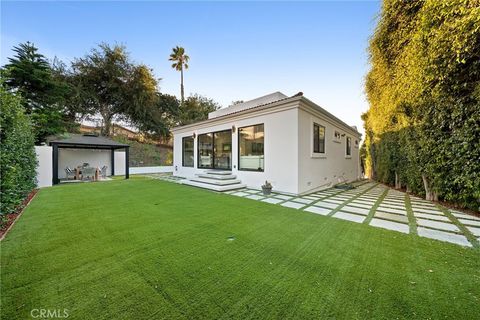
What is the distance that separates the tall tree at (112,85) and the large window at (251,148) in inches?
657

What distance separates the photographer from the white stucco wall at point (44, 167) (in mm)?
8959

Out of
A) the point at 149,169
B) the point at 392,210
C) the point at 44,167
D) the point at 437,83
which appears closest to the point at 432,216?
the point at 392,210

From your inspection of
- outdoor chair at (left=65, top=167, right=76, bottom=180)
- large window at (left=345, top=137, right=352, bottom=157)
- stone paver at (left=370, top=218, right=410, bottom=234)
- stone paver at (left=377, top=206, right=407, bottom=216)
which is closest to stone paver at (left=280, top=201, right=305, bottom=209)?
stone paver at (left=370, top=218, right=410, bottom=234)

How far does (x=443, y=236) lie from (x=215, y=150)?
8480mm

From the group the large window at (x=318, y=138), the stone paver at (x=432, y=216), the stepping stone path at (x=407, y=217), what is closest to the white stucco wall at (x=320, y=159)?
the large window at (x=318, y=138)

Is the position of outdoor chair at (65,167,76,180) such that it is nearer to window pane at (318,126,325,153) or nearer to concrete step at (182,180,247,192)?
concrete step at (182,180,247,192)

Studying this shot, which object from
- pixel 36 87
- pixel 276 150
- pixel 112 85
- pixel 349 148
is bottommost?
pixel 276 150

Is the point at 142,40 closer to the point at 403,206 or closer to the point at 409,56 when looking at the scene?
the point at 409,56

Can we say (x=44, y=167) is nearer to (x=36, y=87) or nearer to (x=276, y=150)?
(x=36, y=87)

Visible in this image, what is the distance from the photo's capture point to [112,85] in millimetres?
19016

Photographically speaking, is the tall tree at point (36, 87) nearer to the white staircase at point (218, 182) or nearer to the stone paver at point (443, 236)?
the white staircase at point (218, 182)

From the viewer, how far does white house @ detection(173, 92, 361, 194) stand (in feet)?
22.1

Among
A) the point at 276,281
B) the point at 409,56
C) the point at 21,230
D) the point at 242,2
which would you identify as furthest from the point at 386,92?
the point at 21,230

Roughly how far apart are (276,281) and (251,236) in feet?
3.85
